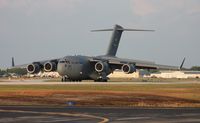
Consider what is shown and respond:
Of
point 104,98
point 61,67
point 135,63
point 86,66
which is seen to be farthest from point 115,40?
point 104,98

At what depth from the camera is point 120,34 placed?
102 metres

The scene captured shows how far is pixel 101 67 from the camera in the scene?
8131cm

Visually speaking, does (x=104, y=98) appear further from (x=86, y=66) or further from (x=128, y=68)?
(x=86, y=66)

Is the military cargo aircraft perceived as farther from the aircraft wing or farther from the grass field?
the grass field

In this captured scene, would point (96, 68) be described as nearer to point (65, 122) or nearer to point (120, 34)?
point (120, 34)

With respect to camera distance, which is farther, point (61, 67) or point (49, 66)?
point (49, 66)

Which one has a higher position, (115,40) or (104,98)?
(115,40)

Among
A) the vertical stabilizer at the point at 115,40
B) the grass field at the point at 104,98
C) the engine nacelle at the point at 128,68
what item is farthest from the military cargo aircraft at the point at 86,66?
the grass field at the point at 104,98

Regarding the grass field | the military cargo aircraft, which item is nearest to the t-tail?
the military cargo aircraft

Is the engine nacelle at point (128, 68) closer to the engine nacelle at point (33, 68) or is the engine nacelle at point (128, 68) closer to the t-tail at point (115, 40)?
the engine nacelle at point (33, 68)

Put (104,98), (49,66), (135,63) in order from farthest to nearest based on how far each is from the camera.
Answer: (135,63) → (49,66) → (104,98)

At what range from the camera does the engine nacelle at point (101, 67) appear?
8106 centimetres

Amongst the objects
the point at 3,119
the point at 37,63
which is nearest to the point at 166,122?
the point at 3,119

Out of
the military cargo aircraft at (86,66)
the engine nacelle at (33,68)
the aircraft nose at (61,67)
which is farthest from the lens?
the engine nacelle at (33,68)
